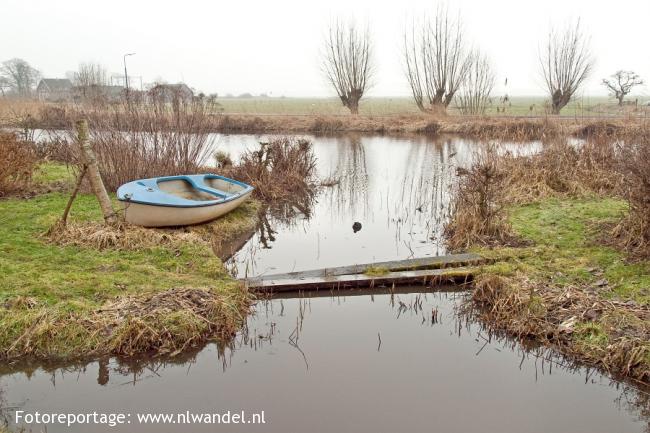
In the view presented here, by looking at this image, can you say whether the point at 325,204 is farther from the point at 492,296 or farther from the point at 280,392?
the point at 280,392

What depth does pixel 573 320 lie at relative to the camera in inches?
207

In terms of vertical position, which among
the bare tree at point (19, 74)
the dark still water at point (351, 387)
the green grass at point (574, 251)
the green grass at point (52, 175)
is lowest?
the dark still water at point (351, 387)

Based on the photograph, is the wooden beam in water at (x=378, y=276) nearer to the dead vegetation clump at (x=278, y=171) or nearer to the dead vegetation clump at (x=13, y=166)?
the dead vegetation clump at (x=278, y=171)

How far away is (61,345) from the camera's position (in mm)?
4887

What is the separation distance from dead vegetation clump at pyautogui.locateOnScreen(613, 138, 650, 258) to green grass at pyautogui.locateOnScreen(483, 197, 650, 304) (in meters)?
Answer: 0.23

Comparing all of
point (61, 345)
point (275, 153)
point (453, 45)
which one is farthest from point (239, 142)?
point (61, 345)

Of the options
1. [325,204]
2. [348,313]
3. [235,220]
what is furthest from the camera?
[325,204]

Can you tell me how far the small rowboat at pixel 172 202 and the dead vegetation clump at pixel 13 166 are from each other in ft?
9.79

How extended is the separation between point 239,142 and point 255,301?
681 inches

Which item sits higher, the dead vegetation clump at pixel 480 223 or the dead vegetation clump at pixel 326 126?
the dead vegetation clump at pixel 326 126

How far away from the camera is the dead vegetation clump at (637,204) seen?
6586 millimetres

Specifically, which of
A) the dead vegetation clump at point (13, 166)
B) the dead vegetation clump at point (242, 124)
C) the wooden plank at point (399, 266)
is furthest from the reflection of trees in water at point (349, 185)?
the dead vegetation clump at point (242, 124)

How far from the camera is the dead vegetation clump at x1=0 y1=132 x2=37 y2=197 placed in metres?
9.68

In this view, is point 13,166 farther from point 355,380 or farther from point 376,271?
point 355,380
